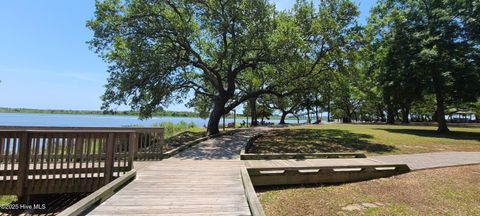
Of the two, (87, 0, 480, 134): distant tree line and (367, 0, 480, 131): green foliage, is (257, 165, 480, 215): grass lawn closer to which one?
(87, 0, 480, 134): distant tree line

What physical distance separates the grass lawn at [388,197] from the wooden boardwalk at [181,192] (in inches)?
44.9

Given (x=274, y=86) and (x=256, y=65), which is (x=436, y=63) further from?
(x=256, y=65)

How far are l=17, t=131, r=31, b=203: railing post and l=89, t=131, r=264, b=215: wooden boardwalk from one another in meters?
2.52

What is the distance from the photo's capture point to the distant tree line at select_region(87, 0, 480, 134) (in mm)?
15352

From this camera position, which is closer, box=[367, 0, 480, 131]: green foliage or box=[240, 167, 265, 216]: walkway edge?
box=[240, 167, 265, 216]: walkway edge

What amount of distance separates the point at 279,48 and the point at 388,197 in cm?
974

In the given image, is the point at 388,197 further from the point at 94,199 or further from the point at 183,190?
the point at 94,199

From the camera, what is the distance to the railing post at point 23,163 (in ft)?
21.5

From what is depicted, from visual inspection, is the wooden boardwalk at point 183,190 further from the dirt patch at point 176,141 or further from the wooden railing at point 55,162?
the dirt patch at point 176,141

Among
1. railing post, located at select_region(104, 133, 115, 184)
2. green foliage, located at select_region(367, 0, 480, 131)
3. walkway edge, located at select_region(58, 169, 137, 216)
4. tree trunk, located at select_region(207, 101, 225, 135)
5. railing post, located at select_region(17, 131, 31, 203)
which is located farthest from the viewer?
green foliage, located at select_region(367, 0, 480, 131)

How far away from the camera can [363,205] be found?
616 centimetres

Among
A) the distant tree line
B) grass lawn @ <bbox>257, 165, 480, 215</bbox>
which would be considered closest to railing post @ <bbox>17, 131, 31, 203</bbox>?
grass lawn @ <bbox>257, 165, 480, 215</bbox>

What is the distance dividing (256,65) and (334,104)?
41.6 m

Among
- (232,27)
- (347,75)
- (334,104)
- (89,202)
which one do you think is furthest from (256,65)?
(334,104)
